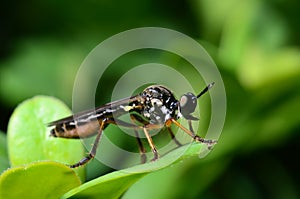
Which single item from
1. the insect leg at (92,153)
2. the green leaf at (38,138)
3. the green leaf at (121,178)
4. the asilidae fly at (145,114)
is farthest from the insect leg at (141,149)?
the green leaf at (121,178)

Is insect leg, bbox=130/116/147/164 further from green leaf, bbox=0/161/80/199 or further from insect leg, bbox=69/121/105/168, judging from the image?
green leaf, bbox=0/161/80/199

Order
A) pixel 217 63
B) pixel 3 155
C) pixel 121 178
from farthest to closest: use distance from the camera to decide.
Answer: pixel 217 63 < pixel 3 155 < pixel 121 178

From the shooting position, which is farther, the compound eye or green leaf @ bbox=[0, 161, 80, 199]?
the compound eye

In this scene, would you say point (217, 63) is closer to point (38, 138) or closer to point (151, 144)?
point (151, 144)

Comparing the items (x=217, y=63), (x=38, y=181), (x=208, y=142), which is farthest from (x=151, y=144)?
(x=217, y=63)

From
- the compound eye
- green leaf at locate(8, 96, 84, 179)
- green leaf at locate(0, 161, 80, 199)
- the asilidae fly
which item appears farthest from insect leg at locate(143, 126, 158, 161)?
green leaf at locate(0, 161, 80, 199)
